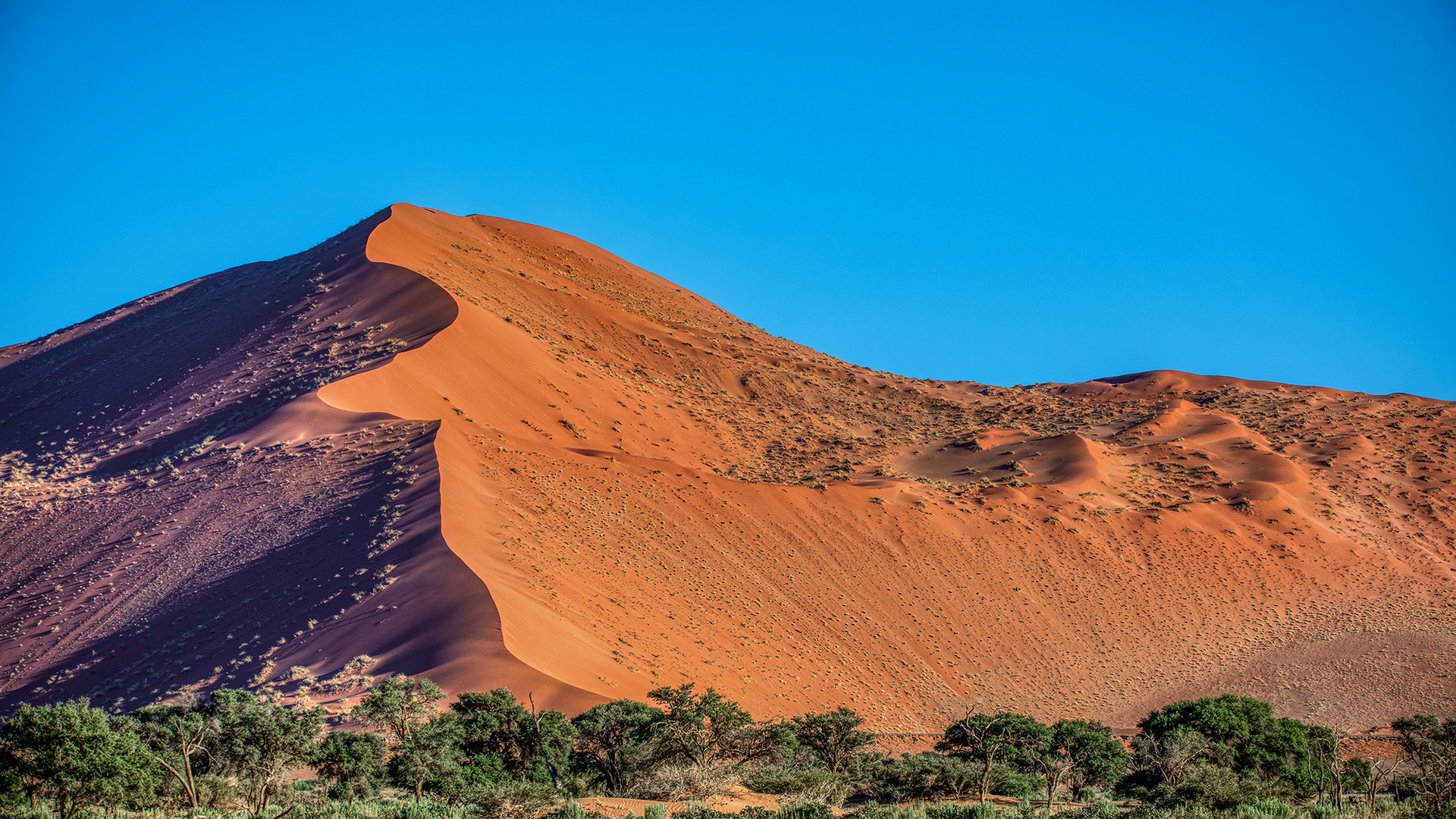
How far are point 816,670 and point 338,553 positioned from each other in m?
15.5

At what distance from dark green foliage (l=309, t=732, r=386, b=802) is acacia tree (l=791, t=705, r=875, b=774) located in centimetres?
968

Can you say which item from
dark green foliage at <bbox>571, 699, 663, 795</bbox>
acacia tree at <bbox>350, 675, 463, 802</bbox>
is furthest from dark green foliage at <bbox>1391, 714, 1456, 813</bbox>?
acacia tree at <bbox>350, 675, 463, 802</bbox>

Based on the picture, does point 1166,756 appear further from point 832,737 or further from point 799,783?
point 799,783

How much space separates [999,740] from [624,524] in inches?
657

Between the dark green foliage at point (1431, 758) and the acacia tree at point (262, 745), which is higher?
the dark green foliage at point (1431, 758)

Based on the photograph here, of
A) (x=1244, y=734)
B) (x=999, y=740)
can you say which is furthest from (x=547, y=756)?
(x=1244, y=734)

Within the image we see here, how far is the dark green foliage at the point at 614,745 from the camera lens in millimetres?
23062

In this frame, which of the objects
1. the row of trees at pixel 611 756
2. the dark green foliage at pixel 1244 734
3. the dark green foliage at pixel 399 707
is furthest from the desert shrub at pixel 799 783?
the dark green foliage at pixel 1244 734

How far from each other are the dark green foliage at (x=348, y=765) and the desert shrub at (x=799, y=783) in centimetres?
746

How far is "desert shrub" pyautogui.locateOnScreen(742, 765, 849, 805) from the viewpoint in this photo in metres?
20.1

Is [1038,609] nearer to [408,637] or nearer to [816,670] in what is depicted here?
[816,670]

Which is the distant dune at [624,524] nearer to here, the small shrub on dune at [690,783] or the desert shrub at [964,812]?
the small shrub on dune at [690,783]

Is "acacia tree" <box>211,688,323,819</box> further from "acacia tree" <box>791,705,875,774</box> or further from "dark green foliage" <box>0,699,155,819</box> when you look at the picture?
"acacia tree" <box>791,705,875,774</box>

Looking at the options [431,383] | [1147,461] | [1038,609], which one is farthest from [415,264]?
[1147,461]
